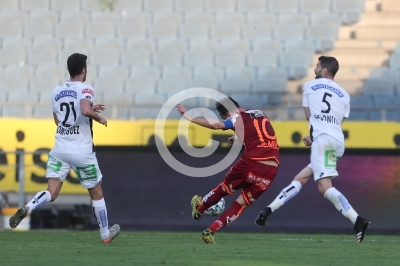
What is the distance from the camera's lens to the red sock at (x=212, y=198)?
975 cm

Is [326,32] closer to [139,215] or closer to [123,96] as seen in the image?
[123,96]

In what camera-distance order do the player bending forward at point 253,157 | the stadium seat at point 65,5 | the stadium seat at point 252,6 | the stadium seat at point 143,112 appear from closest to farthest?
the player bending forward at point 253,157, the stadium seat at point 143,112, the stadium seat at point 252,6, the stadium seat at point 65,5

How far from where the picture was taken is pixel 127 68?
64.2 feet

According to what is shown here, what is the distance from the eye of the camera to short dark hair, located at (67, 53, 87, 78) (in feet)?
27.2

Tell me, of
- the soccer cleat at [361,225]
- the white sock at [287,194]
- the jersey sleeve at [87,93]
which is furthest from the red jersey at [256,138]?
the jersey sleeve at [87,93]

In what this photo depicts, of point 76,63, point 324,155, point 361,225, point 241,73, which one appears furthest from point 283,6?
point 76,63

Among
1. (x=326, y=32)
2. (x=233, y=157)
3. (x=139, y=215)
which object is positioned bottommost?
(x=139, y=215)

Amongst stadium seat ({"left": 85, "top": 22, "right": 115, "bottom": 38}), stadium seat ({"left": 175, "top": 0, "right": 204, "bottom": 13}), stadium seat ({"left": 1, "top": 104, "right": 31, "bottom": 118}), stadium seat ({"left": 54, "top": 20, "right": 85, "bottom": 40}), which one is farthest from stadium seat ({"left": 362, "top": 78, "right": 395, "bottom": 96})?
stadium seat ({"left": 1, "top": 104, "right": 31, "bottom": 118})

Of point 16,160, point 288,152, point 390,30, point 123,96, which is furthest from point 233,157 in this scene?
point 390,30

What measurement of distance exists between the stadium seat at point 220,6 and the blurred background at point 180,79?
0.04m

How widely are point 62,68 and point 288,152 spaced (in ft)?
27.5

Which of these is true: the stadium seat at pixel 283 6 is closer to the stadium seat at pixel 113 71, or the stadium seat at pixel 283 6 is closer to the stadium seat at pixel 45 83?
the stadium seat at pixel 113 71

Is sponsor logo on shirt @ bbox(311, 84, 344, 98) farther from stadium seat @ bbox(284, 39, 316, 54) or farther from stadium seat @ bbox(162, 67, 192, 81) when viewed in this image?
stadium seat @ bbox(284, 39, 316, 54)

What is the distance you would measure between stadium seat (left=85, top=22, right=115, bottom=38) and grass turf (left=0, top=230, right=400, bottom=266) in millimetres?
11305
